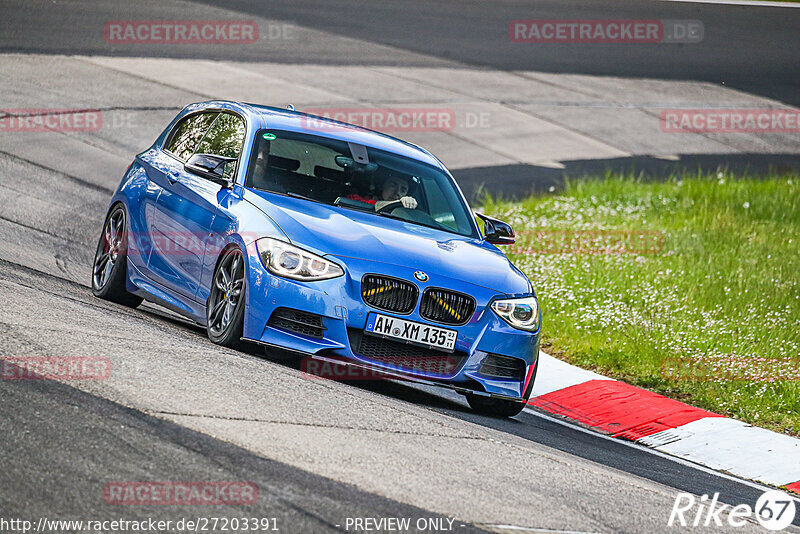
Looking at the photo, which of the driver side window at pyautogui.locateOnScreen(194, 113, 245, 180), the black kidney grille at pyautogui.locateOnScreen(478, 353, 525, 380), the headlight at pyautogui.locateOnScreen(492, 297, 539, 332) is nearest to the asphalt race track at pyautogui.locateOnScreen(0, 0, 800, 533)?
the black kidney grille at pyautogui.locateOnScreen(478, 353, 525, 380)

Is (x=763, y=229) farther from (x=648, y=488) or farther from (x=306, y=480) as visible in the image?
(x=306, y=480)

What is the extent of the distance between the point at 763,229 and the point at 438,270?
9.24 metres

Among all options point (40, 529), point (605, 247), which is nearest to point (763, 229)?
point (605, 247)

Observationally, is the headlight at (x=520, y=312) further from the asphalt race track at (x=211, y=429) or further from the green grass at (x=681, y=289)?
the green grass at (x=681, y=289)

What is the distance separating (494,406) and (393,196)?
5.56 ft

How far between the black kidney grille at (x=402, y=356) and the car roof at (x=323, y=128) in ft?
7.16

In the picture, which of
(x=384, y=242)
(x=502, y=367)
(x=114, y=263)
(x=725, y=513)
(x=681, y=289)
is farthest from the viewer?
(x=681, y=289)

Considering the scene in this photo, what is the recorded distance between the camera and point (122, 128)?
1717 cm

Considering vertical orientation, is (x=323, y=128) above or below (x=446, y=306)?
above

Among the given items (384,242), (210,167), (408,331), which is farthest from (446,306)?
(210,167)

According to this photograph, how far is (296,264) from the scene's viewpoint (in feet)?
24.3

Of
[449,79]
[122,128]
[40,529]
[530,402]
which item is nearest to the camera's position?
[40,529]

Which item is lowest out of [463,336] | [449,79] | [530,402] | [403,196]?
[530,402]

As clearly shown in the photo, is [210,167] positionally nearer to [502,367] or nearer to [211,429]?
[502,367]
